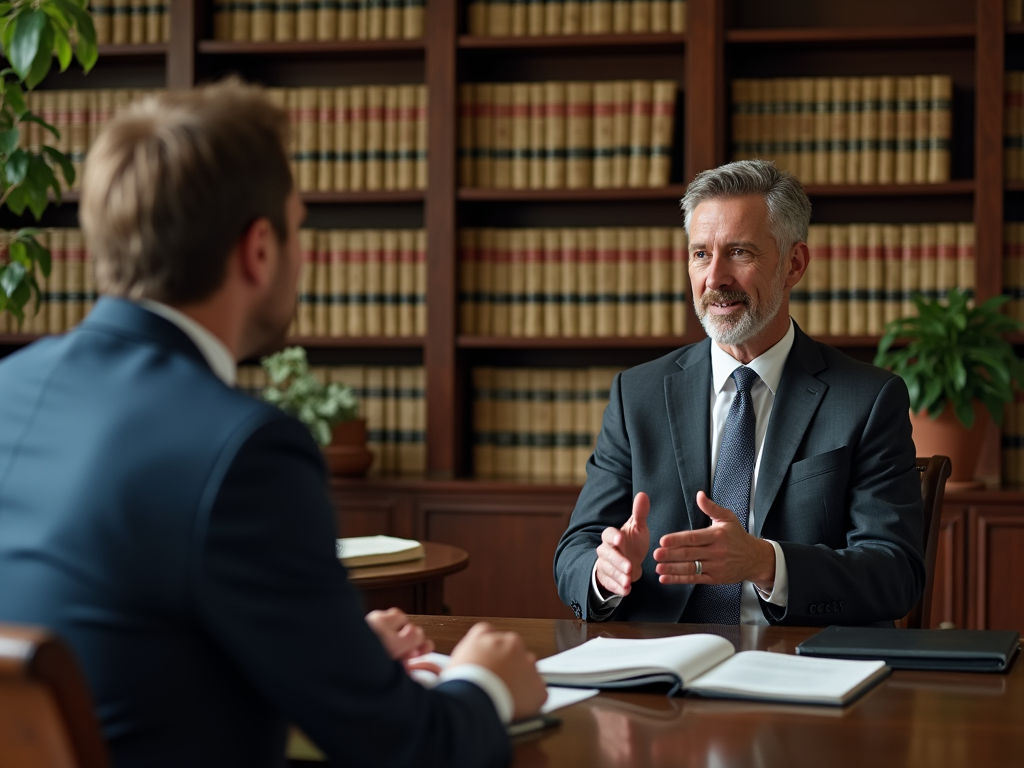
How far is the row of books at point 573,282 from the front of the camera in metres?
3.92

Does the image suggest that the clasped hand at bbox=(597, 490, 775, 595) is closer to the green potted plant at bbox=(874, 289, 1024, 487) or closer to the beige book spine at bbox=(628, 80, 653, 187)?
the green potted plant at bbox=(874, 289, 1024, 487)

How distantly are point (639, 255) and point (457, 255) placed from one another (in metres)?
0.62

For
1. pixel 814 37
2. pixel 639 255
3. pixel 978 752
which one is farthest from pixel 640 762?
pixel 814 37

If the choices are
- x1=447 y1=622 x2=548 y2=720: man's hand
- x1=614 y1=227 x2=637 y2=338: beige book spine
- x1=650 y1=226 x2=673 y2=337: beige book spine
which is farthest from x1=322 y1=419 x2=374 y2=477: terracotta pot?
x1=447 y1=622 x2=548 y2=720: man's hand

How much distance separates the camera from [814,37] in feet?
12.5

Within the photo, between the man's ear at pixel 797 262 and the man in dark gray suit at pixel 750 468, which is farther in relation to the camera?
the man's ear at pixel 797 262

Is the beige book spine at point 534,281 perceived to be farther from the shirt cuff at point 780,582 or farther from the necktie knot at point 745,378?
the shirt cuff at point 780,582

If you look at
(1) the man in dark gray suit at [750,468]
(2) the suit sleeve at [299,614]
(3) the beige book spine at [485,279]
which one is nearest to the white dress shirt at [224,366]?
(2) the suit sleeve at [299,614]

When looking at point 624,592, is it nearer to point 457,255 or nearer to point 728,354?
point 728,354

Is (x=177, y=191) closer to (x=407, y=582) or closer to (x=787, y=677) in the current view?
(x=787, y=677)

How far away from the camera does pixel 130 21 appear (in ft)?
13.4

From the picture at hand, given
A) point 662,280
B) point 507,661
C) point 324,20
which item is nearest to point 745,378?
point 507,661

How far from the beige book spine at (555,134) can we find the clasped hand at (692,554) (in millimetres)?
2268

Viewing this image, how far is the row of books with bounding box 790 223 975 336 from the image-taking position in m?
3.82
